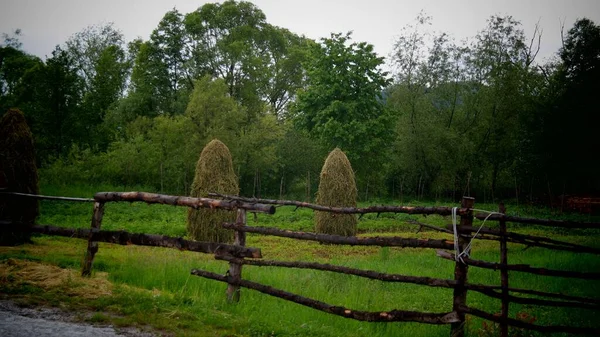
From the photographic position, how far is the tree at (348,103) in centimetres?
2897

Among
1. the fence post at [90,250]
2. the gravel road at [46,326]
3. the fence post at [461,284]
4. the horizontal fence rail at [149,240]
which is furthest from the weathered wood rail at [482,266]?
the fence post at [90,250]

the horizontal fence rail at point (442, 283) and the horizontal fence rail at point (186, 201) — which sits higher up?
the horizontal fence rail at point (186, 201)

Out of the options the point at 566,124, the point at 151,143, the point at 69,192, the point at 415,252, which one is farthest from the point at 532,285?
the point at 151,143

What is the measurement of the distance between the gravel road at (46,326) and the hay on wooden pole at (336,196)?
12237 millimetres

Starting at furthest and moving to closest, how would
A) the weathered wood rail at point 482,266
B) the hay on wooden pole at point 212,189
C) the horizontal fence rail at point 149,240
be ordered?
the hay on wooden pole at point 212,189, the horizontal fence rail at point 149,240, the weathered wood rail at point 482,266

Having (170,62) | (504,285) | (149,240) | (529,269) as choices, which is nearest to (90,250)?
(149,240)

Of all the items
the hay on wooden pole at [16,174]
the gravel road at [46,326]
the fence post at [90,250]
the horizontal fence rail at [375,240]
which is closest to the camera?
the gravel road at [46,326]

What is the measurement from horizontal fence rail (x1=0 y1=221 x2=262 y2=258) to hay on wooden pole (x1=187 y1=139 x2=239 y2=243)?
23.4 feet

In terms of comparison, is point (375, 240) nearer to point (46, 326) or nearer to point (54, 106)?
point (46, 326)

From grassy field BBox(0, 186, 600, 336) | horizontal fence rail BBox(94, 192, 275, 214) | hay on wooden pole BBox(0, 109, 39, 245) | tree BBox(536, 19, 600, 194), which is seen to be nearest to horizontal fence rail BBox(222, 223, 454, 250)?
horizontal fence rail BBox(94, 192, 275, 214)

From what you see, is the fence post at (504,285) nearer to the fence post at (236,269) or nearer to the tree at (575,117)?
the fence post at (236,269)

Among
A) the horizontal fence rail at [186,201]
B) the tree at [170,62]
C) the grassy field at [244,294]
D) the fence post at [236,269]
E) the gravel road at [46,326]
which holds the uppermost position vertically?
the tree at [170,62]

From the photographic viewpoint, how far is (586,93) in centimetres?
3041

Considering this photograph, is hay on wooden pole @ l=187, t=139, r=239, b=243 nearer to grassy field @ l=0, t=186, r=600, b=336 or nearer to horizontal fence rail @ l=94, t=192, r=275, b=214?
grassy field @ l=0, t=186, r=600, b=336
